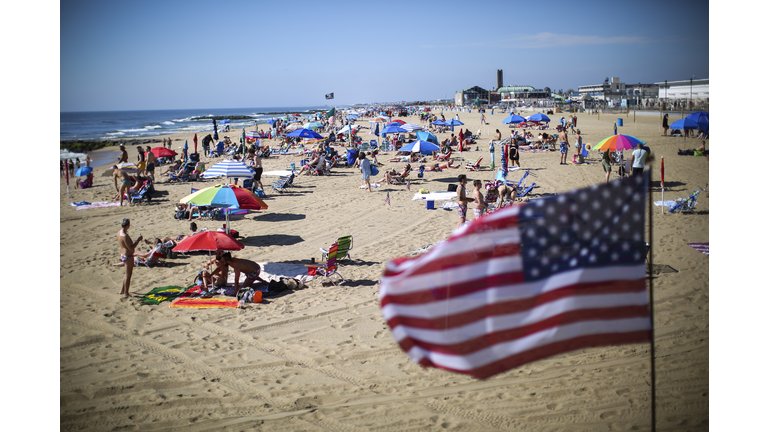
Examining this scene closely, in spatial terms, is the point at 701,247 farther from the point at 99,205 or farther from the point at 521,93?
the point at 521,93

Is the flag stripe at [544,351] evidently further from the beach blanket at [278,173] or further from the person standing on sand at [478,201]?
the beach blanket at [278,173]

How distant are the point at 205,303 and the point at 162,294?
0.97 meters

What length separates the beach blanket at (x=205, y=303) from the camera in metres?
7.16

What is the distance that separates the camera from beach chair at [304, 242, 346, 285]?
7820 millimetres

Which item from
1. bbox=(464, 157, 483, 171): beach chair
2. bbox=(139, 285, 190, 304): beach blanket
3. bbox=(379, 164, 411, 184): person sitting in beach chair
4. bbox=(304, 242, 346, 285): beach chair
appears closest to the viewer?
bbox=(139, 285, 190, 304): beach blanket

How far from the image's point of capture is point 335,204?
14.2 meters

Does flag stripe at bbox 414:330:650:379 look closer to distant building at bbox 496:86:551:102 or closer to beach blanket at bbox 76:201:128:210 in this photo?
beach blanket at bbox 76:201:128:210

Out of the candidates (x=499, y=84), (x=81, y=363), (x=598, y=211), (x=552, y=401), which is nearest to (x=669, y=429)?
(x=552, y=401)

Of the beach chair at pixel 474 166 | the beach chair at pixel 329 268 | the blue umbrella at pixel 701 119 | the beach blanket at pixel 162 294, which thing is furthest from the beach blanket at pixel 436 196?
the blue umbrella at pixel 701 119

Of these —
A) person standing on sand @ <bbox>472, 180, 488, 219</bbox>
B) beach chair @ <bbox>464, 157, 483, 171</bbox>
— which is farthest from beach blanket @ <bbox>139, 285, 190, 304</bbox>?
beach chair @ <bbox>464, 157, 483, 171</bbox>

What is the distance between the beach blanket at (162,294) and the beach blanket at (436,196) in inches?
319

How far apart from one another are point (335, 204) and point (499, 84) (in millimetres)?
136473

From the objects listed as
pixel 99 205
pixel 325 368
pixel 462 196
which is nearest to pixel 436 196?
pixel 462 196

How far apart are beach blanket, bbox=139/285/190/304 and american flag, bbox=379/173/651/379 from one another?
19.1 feet
